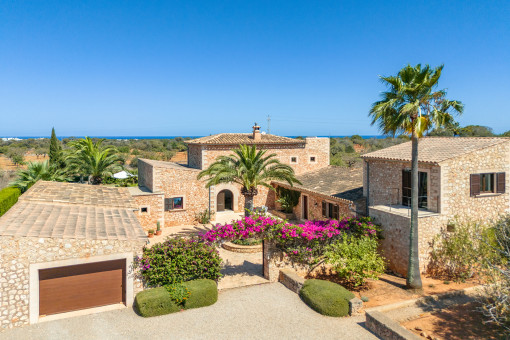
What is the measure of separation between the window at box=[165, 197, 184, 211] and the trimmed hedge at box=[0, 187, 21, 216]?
917cm

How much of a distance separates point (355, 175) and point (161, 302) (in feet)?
53.6

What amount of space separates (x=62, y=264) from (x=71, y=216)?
306 centimetres

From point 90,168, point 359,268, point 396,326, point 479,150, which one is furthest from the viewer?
point 90,168

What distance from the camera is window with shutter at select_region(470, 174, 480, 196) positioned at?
1492 centimetres

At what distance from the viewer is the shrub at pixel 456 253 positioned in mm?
14023

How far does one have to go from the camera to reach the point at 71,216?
1299 cm

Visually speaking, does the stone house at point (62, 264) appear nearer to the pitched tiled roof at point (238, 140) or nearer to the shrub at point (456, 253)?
the shrub at point (456, 253)

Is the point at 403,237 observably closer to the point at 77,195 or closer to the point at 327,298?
the point at 327,298

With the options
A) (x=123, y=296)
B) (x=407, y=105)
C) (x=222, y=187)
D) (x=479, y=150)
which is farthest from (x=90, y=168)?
(x=479, y=150)

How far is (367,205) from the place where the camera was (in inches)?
716

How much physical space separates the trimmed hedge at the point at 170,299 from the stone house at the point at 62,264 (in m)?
0.80

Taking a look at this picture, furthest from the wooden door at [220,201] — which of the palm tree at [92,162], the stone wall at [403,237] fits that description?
the stone wall at [403,237]

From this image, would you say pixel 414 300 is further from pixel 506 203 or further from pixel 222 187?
pixel 222 187

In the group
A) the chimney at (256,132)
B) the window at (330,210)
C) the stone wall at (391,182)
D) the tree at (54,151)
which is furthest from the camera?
the tree at (54,151)
